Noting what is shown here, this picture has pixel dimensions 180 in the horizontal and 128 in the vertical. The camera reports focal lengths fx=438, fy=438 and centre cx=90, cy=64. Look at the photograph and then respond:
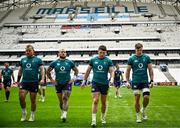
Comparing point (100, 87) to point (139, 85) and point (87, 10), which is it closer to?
point (139, 85)

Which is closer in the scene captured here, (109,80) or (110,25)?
(109,80)

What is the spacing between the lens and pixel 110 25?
90375 mm

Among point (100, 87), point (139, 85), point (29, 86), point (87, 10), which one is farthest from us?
point (87, 10)

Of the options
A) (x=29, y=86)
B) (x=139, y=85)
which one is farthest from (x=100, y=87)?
(x=29, y=86)

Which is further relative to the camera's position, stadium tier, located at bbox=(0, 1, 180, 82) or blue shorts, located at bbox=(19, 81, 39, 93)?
stadium tier, located at bbox=(0, 1, 180, 82)

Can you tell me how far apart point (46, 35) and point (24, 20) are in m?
8.93

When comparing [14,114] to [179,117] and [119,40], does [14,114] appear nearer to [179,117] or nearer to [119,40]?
[179,117]

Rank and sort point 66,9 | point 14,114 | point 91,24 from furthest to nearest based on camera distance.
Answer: point 66,9 → point 91,24 → point 14,114

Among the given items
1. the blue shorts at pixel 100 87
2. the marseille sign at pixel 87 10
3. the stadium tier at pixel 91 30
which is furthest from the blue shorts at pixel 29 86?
the marseille sign at pixel 87 10

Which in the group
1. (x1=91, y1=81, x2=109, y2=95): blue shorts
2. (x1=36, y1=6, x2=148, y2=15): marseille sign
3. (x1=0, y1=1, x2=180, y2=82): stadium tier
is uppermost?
(x1=36, y1=6, x2=148, y2=15): marseille sign

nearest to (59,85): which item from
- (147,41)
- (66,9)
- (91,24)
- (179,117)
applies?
(179,117)

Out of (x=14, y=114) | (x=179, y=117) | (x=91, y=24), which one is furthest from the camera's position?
(x=91, y=24)

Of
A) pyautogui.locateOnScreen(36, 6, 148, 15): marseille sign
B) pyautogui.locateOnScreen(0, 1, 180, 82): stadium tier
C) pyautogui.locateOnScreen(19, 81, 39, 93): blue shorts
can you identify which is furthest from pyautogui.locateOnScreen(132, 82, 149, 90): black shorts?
pyautogui.locateOnScreen(36, 6, 148, 15): marseille sign

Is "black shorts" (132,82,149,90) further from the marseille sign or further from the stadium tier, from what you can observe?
the marseille sign
